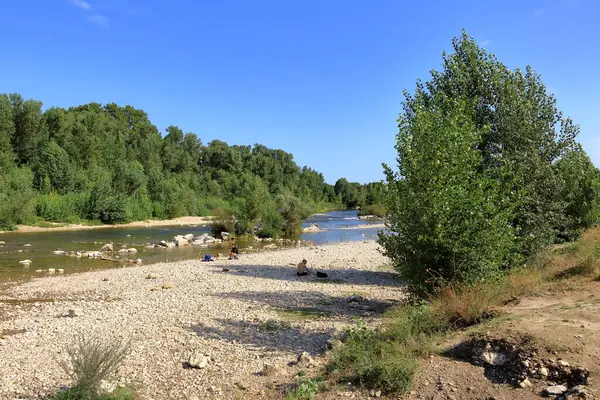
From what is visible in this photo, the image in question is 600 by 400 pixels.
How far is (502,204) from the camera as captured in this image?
514 inches

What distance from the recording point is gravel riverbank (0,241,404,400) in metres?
9.21

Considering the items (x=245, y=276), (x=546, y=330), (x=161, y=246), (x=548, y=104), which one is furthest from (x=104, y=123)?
(x=546, y=330)

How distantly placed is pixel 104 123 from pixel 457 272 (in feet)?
347

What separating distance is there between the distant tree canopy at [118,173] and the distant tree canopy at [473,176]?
36.5 m

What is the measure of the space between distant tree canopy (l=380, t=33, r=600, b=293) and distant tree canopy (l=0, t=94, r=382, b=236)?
120 feet

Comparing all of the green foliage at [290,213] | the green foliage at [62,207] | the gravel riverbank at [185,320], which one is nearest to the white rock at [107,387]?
the gravel riverbank at [185,320]

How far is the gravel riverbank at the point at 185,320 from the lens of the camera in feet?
30.2

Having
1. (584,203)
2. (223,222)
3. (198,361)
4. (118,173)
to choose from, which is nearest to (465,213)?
(198,361)

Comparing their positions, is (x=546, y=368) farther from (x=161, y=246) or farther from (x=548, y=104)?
(x=161, y=246)

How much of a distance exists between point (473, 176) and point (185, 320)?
32.9 feet

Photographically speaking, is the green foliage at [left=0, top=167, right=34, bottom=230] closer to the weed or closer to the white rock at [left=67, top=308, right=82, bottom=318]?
the white rock at [left=67, top=308, right=82, bottom=318]

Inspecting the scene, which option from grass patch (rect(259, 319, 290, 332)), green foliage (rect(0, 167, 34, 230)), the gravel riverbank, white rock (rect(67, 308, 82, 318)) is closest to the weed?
the gravel riverbank

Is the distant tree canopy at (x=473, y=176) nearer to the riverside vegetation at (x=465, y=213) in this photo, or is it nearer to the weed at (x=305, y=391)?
the riverside vegetation at (x=465, y=213)

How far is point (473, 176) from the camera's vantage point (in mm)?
13250
